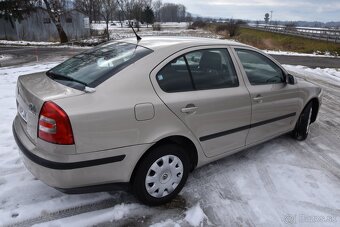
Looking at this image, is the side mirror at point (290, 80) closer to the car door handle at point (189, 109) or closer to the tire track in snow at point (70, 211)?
the car door handle at point (189, 109)

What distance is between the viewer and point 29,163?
2697 millimetres

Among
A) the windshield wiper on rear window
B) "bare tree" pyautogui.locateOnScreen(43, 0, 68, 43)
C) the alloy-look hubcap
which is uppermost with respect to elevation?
"bare tree" pyautogui.locateOnScreen(43, 0, 68, 43)

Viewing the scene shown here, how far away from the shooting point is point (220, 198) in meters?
3.29

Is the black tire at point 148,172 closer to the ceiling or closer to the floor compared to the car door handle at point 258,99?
closer to the floor

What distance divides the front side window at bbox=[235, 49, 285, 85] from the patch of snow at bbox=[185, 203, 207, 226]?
1.65m

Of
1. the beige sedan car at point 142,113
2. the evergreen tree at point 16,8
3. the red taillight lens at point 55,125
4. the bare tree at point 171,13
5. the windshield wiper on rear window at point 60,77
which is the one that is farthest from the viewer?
the bare tree at point 171,13

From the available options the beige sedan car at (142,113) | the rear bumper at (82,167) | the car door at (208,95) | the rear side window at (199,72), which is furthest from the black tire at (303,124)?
the rear bumper at (82,167)

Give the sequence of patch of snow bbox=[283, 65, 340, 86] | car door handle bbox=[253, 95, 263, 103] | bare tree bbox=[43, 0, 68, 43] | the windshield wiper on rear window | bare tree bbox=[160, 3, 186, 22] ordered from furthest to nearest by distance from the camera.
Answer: bare tree bbox=[160, 3, 186, 22] → bare tree bbox=[43, 0, 68, 43] → patch of snow bbox=[283, 65, 340, 86] → car door handle bbox=[253, 95, 263, 103] → the windshield wiper on rear window

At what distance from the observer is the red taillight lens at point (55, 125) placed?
2.38 m

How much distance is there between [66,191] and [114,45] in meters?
1.75

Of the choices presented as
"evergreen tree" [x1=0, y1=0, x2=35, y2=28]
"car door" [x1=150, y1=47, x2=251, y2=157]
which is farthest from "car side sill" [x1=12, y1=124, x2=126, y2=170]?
"evergreen tree" [x1=0, y1=0, x2=35, y2=28]

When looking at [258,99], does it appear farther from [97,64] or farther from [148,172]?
[97,64]

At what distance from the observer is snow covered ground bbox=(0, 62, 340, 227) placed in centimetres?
292

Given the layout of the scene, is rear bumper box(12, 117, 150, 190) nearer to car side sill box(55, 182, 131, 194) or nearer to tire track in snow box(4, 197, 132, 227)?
car side sill box(55, 182, 131, 194)
